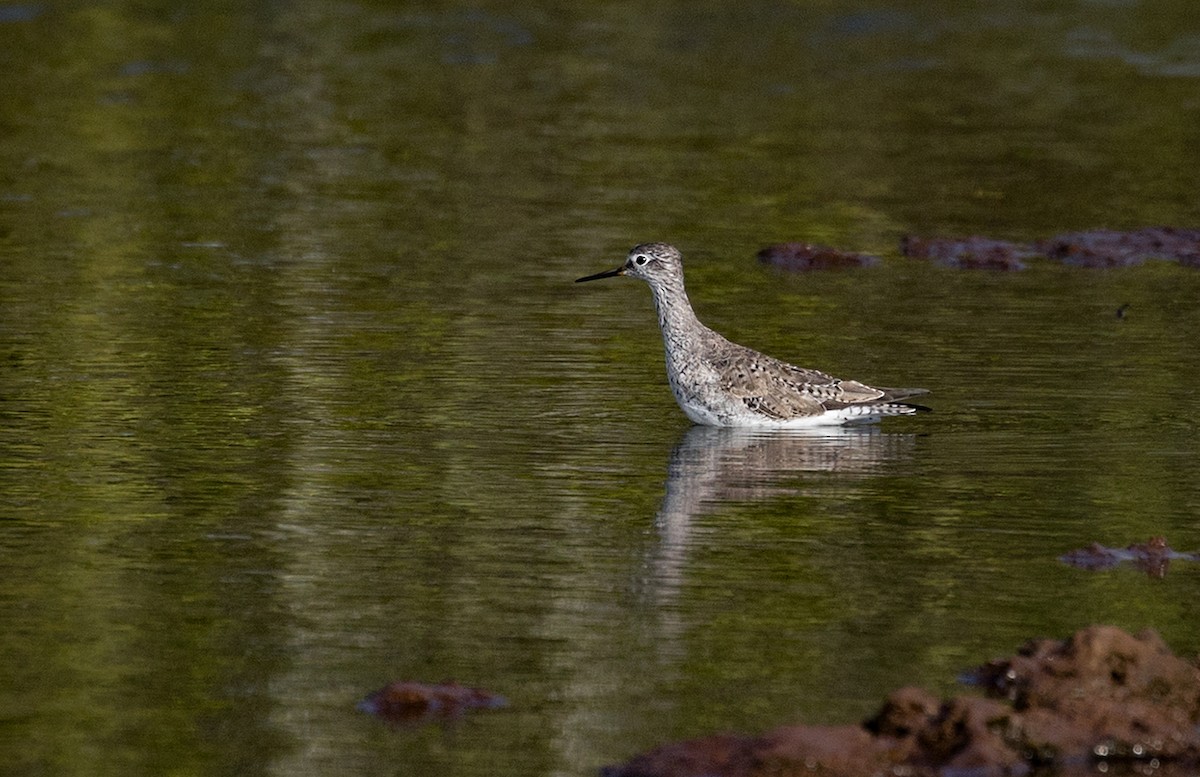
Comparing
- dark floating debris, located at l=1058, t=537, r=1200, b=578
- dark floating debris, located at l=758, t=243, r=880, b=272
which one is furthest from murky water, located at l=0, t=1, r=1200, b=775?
dark floating debris, located at l=758, t=243, r=880, b=272

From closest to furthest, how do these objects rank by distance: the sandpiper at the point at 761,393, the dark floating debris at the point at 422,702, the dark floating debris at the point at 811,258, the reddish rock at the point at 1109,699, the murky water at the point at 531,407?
the reddish rock at the point at 1109,699 < the dark floating debris at the point at 422,702 < the murky water at the point at 531,407 < the sandpiper at the point at 761,393 < the dark floating debris at the point at 811,258

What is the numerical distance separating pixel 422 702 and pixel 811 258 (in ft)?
39.7

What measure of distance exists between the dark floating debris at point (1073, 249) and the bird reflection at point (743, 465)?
6.03m

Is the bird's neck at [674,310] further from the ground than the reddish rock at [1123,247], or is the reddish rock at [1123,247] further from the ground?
the reddish rock at [1123,247]

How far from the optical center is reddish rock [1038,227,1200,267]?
20281mm

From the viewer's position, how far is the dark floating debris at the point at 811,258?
20172mm

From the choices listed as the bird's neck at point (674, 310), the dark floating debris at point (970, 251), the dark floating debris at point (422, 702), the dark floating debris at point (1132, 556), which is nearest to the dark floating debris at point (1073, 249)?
the dark floating debris at point (970, 251)

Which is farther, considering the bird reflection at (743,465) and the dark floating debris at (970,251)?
the dark floating debris at (970,251)

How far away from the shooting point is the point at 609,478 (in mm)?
12656

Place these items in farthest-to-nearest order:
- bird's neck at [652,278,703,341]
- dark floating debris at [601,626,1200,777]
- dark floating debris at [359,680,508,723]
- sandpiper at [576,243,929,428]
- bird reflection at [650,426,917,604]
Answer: bird's neck at [652,278,703,341]
sandpiper at [576,243,929,428]
bird reflection at [650,426,917,604]
dark floating debris at [359,680,508,723]
dark floating debris at [601,626,1200,777]

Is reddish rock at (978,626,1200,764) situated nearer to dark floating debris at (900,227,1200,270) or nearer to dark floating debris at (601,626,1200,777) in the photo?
dark floating debris at (601,626,1200,777)

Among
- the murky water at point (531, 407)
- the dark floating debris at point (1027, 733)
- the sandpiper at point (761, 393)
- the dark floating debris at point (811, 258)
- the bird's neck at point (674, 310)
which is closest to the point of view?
the dark floating debris at point (1027, 733)

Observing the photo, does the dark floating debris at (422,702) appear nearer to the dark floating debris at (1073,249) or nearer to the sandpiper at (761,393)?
the sandpiper at (761,393)

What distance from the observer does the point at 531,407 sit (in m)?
14.4
